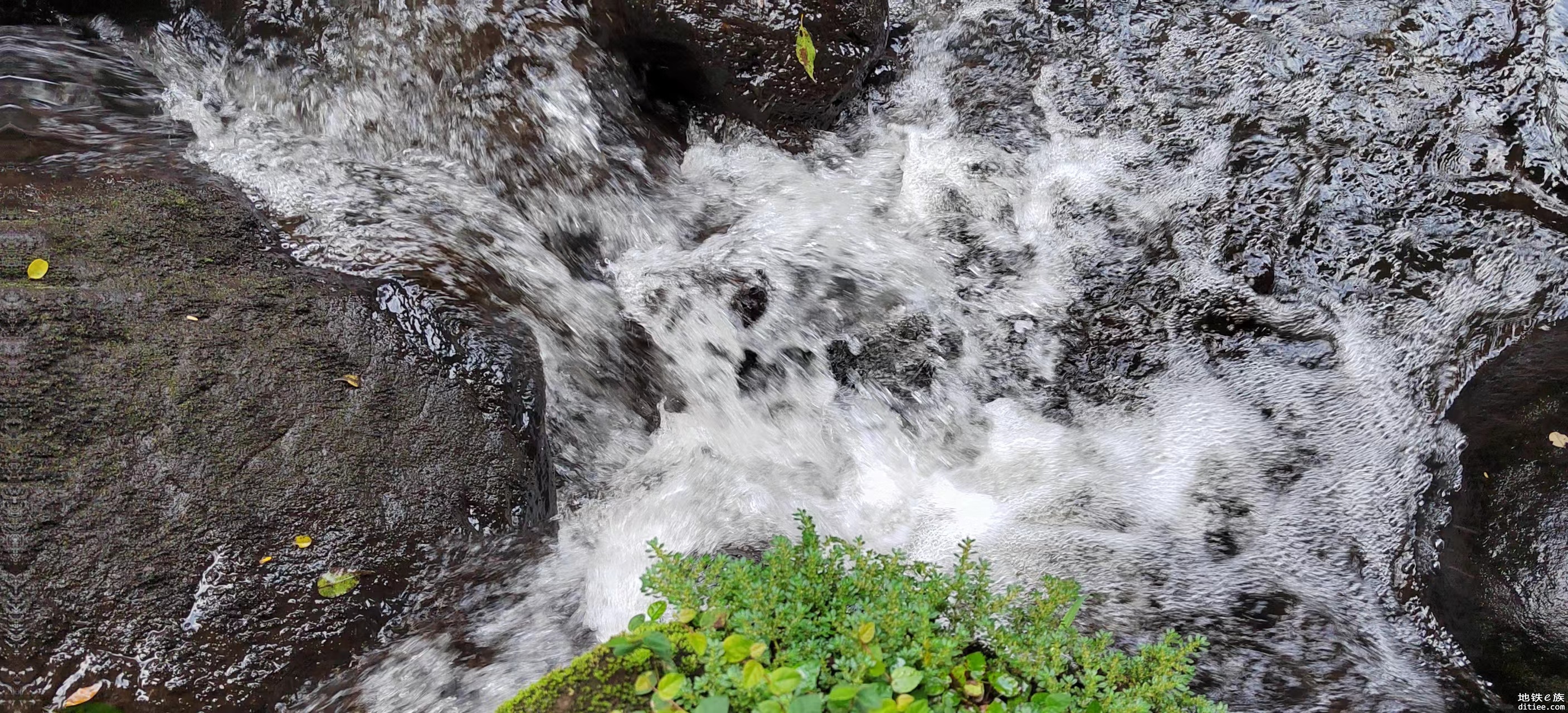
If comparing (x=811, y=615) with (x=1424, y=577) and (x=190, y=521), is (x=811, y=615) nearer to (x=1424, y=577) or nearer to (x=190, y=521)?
(x=190, y=521)

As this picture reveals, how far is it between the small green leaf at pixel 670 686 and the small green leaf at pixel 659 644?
0.09m

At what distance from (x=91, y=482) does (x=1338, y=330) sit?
190 inches

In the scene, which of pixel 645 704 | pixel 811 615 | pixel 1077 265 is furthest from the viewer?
pixel 1077 265

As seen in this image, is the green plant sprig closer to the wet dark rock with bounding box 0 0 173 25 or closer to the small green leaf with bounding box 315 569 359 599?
the small green leaf with bounding box 315 569 359 599

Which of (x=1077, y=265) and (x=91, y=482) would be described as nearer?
(x=91, y=482)

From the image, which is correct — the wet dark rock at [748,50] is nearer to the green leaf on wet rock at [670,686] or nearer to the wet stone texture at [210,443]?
the wet stone texture at [210,443]

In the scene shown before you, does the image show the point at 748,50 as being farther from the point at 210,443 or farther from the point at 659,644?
the point at 659,644

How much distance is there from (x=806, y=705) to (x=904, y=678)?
32cm

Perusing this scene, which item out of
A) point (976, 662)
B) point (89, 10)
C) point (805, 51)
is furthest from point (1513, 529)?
point (89, 10)

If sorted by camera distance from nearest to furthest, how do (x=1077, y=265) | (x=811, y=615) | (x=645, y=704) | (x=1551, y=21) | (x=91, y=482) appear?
(x=645, y=704)
(x=811, y=615)
(x=91, y=482)
(x=1551, y=21)
(x=1077, y=265)

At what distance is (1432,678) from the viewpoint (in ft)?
10.1

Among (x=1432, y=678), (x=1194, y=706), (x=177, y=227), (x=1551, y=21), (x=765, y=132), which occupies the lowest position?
(x=177, y=227)

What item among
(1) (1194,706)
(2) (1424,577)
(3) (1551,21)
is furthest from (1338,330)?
(1) (1194,706)

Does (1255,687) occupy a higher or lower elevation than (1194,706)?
higher
